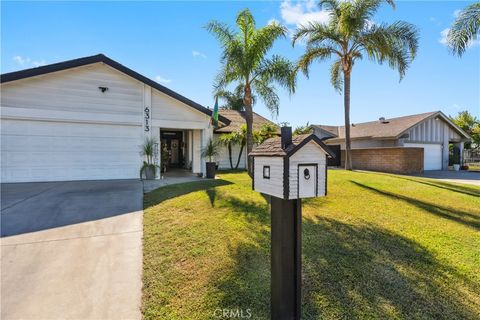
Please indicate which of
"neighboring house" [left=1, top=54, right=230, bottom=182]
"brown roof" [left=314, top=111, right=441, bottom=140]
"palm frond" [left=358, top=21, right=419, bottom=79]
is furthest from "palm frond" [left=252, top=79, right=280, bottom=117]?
"brown roof" [left=314, top=111, right=441, bottom=140]

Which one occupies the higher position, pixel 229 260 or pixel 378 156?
pixel 378 156

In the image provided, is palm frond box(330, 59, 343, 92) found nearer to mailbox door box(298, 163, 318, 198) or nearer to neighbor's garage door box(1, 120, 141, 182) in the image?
neighbor's garage door box(1, 120, 141, 182)

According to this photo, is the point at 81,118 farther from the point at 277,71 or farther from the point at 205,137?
the point at 277,71

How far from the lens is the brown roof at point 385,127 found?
60.8ft

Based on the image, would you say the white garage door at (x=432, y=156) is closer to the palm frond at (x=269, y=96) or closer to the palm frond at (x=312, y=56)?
the palm frond at (x=312, y=56)

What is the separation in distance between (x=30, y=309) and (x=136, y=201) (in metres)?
4.31

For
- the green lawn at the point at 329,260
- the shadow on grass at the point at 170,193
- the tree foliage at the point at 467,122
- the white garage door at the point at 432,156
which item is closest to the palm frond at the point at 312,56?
the shadow on grass at the point at 170,193

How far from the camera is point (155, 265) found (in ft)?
11.8

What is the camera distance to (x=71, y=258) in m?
3.80

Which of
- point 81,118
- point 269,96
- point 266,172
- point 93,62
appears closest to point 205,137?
point 269,96

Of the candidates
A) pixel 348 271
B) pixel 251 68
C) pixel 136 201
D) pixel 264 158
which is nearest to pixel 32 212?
pixel 136 201

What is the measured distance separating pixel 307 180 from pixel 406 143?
67.4 feet

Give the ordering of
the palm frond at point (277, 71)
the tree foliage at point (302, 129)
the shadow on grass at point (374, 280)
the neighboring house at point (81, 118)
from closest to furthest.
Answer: the shadow on grass at point (374, 280) → the neighboring house at point (81, 118) → the palm frond at point (277, 71) → the tree foliage at point (302, 129)

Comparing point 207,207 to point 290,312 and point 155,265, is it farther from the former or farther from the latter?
point 290,312
